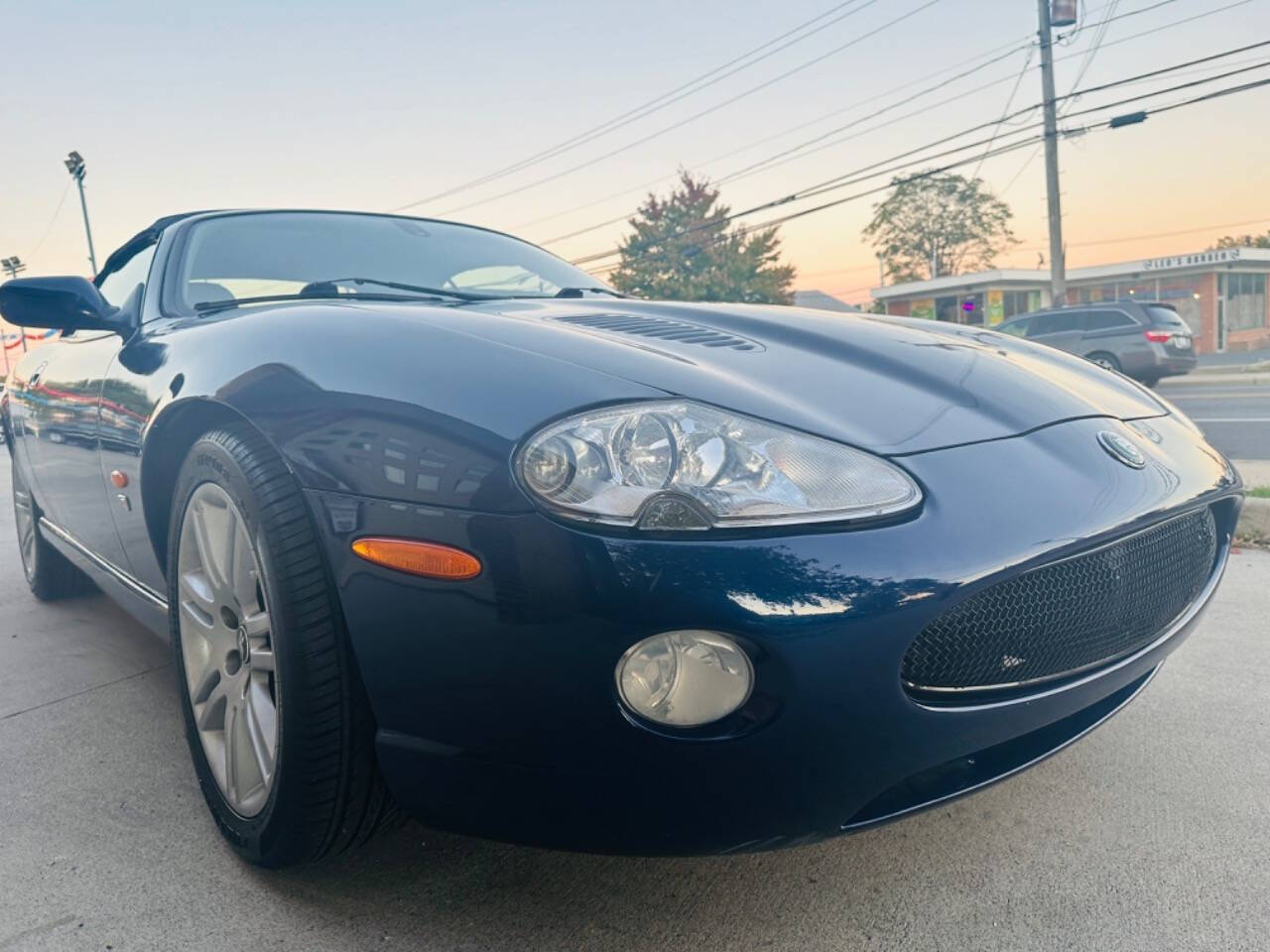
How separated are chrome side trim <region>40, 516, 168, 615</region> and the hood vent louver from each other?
44.5 inches

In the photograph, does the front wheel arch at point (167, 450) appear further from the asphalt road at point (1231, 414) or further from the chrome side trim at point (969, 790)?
the asphalt road at point (1231, 414)

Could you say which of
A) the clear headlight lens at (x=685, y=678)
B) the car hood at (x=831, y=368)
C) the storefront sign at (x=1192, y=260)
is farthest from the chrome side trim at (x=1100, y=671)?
the storefront sign at (x=1192, y=260)

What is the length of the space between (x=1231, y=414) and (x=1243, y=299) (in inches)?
1052

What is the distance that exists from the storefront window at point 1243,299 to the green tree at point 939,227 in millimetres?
19828

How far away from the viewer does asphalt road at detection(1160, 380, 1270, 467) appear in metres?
8.56

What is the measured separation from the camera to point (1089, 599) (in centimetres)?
147

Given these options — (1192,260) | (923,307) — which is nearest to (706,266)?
(923,307)

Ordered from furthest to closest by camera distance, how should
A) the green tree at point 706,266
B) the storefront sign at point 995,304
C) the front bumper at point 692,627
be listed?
Answer: the green tree at point 706,266
the storefront sign at point 995,304
the front bumper at point 692,627

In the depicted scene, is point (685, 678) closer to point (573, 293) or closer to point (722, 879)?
point (722, 879)

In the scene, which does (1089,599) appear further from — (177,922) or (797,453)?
(177,922)

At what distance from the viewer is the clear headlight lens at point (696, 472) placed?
126cm

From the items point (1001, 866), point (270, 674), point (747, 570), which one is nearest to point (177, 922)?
point (270, 674)

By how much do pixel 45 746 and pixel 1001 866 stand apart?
2.14m

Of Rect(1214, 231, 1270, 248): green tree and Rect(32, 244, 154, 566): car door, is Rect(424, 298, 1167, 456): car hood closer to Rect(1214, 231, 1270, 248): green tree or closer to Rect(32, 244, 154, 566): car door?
Rect(32, 244, 154, 566): car door
